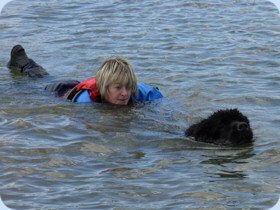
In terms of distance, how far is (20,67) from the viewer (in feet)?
31.6

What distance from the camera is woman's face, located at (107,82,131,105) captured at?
7899 mm

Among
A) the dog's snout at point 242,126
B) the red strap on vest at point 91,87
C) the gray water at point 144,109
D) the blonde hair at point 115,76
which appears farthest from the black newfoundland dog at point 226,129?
the red strap on vest at point 91,87

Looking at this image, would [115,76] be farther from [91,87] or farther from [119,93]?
[91,87]

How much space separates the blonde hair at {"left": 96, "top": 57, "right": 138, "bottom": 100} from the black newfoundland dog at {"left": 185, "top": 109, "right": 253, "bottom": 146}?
1.43 metres

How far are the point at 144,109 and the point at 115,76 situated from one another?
0.60 meters

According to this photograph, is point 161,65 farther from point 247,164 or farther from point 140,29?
point 247,164

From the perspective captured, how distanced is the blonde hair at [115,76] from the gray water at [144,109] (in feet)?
0.89

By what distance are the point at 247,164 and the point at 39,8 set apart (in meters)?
8.73

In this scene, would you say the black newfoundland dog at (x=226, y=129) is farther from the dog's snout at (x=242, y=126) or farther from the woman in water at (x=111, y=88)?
the woman in water at (x=111, y=88)

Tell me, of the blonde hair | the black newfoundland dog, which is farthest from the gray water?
the blonde hair

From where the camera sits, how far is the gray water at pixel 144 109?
17.9 feet

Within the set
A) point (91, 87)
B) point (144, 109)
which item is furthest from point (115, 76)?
point (144, 109)

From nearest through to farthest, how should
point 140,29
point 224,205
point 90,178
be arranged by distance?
point 224,205
point 90,178
point 140,29

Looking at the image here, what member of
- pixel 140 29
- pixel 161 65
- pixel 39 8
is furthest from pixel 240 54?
pixel 39 8
